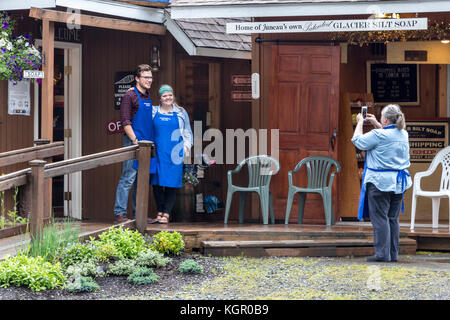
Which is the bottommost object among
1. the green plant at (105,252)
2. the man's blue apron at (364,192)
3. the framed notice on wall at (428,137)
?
the green plant at (105,252)

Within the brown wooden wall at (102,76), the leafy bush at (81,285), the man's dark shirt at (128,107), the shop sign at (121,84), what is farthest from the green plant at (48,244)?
the shop sign at (121,84)

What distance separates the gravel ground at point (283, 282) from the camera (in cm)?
657

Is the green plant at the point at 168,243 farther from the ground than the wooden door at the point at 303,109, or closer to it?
closer to it

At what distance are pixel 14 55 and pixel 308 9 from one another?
11.4 feet

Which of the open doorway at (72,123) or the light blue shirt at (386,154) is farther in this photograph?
the open doorway at (72,123)

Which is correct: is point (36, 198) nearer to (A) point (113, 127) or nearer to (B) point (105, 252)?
(B) point (105, 252)

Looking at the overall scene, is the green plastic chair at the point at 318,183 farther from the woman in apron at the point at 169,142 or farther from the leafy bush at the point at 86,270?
the leafy bush at the point at 86,270

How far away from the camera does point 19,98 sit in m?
9.90

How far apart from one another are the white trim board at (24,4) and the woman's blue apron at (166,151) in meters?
1.75

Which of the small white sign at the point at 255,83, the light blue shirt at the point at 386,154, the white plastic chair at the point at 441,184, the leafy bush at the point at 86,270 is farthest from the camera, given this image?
the small white sign at the point at 255,83

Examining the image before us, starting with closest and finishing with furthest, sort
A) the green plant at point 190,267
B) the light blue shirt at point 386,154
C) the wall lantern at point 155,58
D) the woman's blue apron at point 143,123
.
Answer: the green plant at point 190,267, the light blue shirt at point 386,154, the woman's blue apron at point 143,123, the wall lantern at point 155,58

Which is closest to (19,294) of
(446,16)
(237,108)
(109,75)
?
(109,75)

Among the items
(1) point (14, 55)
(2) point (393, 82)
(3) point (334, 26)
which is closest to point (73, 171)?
(1) point (14, 55)

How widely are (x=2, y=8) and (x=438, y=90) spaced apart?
6.09 meters
